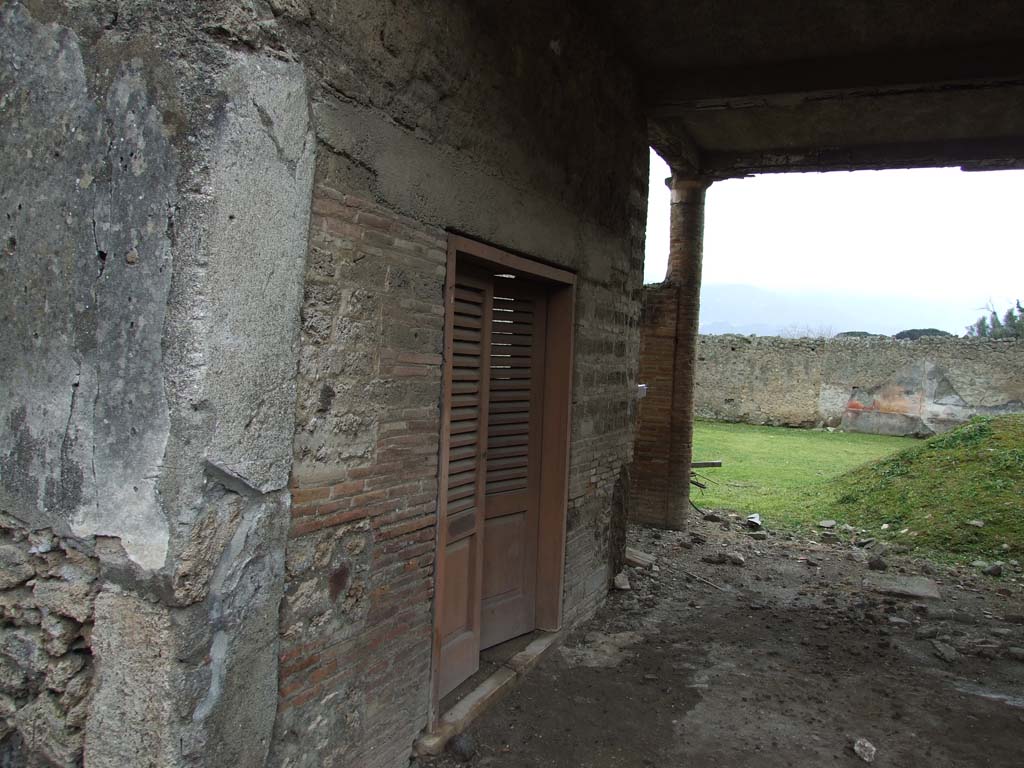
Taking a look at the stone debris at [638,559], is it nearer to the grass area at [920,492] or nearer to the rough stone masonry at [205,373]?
the grass area at [920,492]

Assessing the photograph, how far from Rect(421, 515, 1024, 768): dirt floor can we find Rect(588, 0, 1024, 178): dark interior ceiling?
160 inches

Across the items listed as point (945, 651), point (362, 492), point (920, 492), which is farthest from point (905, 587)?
point (362, 492)

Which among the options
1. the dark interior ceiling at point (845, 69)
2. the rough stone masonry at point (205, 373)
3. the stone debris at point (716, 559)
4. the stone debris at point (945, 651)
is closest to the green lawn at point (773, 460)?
the stone debris at point (716, 559)

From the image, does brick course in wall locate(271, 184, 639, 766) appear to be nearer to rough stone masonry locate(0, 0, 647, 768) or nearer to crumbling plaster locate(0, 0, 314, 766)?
rough stone masonry locate(0, 0, 647, 768)

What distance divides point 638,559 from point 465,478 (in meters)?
3.52

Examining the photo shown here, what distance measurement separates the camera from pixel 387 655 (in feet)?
10.4

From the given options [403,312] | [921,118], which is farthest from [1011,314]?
[403,312]

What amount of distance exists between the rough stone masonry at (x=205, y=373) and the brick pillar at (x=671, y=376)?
615cm

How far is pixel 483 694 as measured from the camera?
4027 millimetres

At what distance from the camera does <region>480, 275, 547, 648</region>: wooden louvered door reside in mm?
4523

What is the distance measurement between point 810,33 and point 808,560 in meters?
5.09

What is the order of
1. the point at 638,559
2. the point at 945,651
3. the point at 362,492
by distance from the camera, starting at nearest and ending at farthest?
1. the point at 362,492
2. the point at 945,651
3. the point at 638,559

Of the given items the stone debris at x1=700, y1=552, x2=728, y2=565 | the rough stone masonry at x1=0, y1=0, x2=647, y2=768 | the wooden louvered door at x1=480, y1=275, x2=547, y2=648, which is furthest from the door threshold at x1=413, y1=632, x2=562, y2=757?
the stone debris at x1=700, y1=552, x2=728, y2=565

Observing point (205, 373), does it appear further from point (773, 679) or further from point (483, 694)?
point (773, 679)
